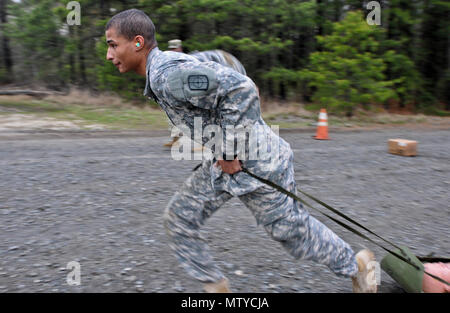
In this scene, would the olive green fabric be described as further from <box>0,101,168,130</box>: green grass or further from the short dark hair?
<box>0,101,168,130</box>: green grass

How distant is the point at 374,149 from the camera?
8.45 metres

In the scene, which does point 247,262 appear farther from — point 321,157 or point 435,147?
point 435,147

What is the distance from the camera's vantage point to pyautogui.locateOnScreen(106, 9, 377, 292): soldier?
83.0 inches

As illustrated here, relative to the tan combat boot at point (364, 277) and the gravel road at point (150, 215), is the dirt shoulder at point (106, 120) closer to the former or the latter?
the gravel road at point (150, 215)

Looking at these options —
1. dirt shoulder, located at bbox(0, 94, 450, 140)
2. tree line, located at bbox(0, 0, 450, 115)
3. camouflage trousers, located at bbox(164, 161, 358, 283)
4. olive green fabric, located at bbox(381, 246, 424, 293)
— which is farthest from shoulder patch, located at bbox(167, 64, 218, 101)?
tree line, located at bbox(0, 0, 450, 115)

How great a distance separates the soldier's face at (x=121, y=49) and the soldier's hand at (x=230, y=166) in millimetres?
745

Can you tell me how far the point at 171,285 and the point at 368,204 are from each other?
289 cm

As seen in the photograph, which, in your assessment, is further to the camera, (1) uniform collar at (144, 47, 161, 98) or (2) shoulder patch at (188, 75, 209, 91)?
(1) uniform collar at (144, 47, 161, 98)

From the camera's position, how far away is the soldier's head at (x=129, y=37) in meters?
2.25

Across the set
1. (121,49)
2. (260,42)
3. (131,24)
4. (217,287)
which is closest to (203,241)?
(217,287)

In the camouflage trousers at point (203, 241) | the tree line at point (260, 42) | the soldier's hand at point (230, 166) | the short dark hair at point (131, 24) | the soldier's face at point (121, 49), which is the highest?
the tree line at point (260, 42)

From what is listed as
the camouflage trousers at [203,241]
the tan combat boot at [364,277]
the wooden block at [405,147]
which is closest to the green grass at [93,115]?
the wooden block at [405,147]

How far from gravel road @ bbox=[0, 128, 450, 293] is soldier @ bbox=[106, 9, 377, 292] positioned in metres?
0.47

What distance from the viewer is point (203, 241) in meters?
2.49
